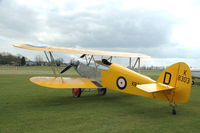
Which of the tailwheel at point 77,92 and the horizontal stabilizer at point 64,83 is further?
the tailwheel at point 77,92

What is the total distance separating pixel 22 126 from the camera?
4793 mm

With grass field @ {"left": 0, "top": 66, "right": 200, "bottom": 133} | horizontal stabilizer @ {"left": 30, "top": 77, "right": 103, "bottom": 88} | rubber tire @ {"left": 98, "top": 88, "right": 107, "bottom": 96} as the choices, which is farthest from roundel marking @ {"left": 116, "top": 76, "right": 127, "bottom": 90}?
rubber tire @ {"left": 98, "top": 88, "right": 107, "bottom": 96}

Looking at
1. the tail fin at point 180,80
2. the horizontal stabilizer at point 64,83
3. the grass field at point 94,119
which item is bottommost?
the grass field at point 94,119

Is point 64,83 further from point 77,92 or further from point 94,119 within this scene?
point 94,119

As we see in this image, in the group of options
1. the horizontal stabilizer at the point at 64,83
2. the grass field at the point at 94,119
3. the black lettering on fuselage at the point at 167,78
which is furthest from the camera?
the horizontal stabilizer at the point at 64,83

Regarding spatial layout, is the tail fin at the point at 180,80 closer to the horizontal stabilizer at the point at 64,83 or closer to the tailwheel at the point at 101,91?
the horizontal stabilizer at the point at 64,83

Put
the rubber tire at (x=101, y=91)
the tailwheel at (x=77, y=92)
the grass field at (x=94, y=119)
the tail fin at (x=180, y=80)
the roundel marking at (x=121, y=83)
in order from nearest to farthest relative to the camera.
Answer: the grass field at (x=94, y=119) < the tail fin at (x=180, y=80) < the roundel marking at (x=121, y=83) < the tailwheel at (x=77, y=92) < the rubber tire at (x=101, y=91)

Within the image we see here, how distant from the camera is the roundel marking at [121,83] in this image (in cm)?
770

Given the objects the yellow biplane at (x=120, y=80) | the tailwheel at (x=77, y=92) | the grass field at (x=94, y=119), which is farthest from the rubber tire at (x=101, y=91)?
the grass field at (x=94, y=119)

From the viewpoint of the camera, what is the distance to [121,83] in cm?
783

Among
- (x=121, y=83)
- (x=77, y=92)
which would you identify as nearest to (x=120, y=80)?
(x=121, y=83)

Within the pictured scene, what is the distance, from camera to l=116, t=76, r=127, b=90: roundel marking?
7.70 meters

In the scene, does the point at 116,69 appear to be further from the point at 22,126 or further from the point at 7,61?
the point at 7,61

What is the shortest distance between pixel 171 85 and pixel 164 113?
98 cm
